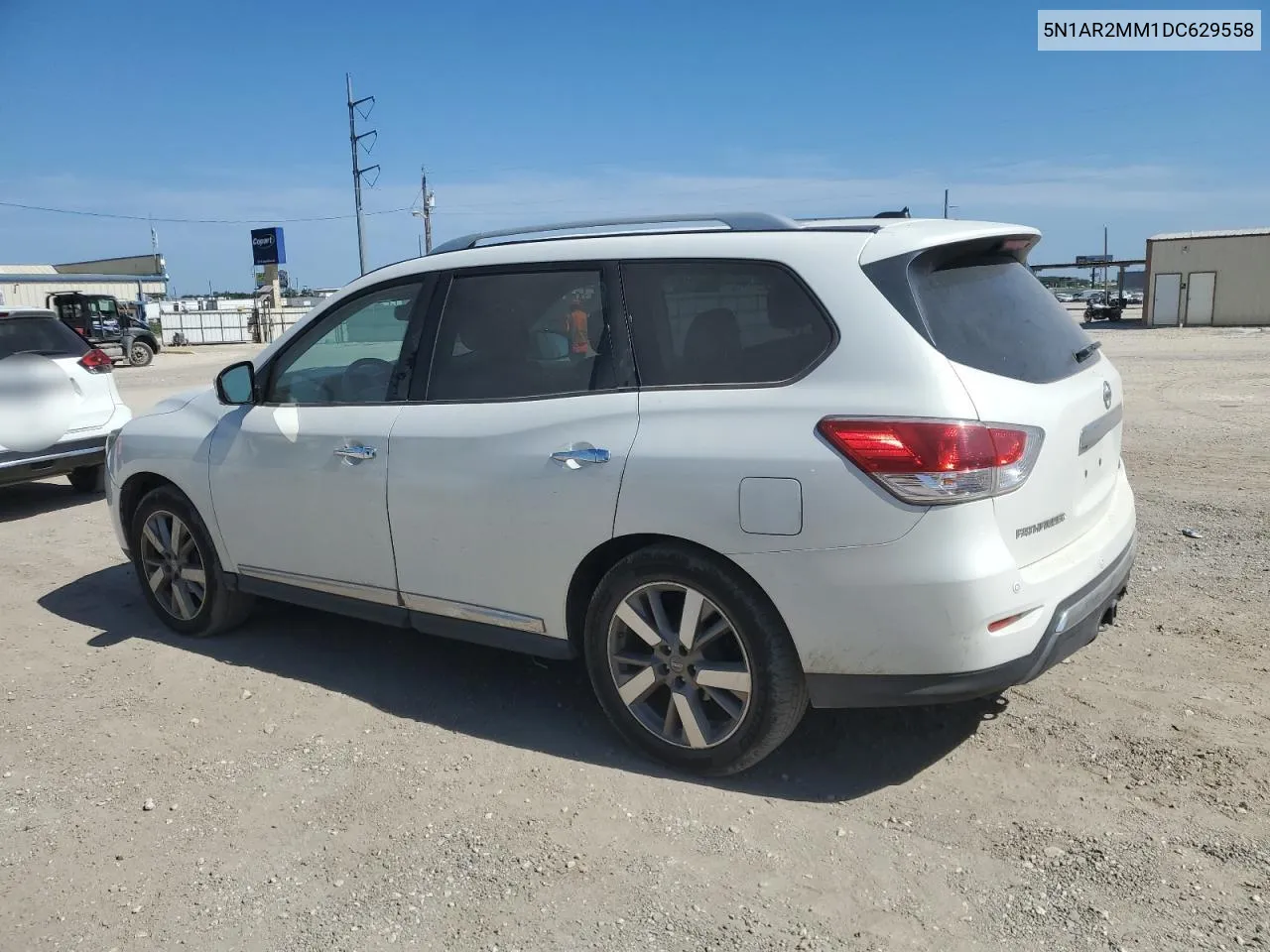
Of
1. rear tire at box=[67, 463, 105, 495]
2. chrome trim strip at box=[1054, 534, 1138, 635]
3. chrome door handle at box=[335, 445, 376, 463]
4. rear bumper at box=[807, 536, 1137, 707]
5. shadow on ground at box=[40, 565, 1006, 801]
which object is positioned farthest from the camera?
rear tire at box=[67, 463, 105, 495]

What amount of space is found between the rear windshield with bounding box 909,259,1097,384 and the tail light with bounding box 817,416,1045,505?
0.25m

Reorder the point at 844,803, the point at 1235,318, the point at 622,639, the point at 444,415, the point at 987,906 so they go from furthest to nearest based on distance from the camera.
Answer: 1. the point at 1235,318
2. the point at 444,415
3. the point at 622,639
4. the point at 844,803
5. the point at 987,906

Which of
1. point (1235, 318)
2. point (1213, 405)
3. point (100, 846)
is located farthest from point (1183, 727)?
point (1235, 318)

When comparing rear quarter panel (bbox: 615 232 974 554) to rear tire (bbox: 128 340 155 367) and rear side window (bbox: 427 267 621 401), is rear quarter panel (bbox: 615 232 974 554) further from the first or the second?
rear tire (bbox: 128 340 155 367)

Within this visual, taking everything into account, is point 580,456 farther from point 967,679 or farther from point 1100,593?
point 1100,593

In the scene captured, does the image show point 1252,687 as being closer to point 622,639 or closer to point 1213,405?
point 622,639

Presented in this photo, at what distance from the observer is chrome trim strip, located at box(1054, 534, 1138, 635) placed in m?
3.21

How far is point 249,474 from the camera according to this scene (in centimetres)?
457

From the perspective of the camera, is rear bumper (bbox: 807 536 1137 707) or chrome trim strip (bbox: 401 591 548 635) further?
chrome trim strip (bbox: 401 591 548 635)

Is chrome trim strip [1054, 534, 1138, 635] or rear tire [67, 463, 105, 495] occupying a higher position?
chrome trim strip [1054, 534, 1138, 635]

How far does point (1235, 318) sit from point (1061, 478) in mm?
42209

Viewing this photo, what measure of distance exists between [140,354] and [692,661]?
34.7m

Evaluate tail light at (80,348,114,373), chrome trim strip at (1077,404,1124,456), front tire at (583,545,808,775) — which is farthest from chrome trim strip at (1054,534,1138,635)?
tail light at (80,348,114,373)

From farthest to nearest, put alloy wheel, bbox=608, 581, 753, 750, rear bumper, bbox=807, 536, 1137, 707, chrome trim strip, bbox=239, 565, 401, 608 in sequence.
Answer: chrome trim strip, bbox=239, 565, 401, 608 → alloy wheel, bbox=608, 581, 753, 750 → rear bumper, bbox=807, 536, 1137, 707
